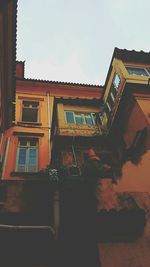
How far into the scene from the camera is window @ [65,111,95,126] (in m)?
16.3

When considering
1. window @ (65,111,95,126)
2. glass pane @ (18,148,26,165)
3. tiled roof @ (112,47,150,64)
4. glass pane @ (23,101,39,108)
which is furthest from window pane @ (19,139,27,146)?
tiled roof @ (112,47,150,64)

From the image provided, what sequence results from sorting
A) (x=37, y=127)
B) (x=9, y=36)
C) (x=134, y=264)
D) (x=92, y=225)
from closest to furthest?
1. (x=134, y=264)
2. (x=92, y=225)
3. (x=9, y=36)
4. (x=37, y=127)

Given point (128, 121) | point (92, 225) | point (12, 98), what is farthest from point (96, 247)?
point (12, 98)

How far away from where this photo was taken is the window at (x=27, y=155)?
15711 millimetres

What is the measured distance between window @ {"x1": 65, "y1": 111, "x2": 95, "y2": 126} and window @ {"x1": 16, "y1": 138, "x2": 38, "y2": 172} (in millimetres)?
2917

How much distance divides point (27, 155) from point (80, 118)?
386 centimetres

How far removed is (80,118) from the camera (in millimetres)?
16719

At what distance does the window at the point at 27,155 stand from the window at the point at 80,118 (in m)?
2.92

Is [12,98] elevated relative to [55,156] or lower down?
elevated

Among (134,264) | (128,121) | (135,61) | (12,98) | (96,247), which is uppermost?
(135,61)

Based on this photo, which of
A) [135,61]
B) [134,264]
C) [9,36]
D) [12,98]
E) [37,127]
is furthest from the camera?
[37,127]

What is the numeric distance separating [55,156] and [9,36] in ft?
20.7

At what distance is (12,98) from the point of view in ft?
47.5

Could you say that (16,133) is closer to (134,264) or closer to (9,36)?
(9,36)
